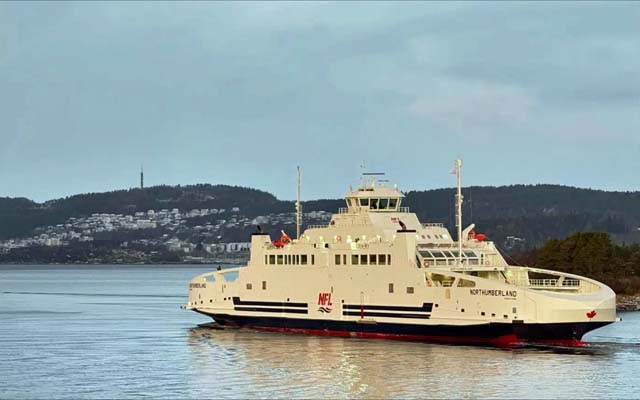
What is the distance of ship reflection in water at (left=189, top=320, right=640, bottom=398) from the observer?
1489 inches

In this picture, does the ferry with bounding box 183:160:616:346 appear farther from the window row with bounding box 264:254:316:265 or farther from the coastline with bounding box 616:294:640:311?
the coastline with bounding box 616:294:640:311

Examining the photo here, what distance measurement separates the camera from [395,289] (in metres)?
50.0

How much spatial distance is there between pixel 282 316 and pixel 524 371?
16.2 m

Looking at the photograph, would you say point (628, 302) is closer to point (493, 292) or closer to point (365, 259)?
point (365, 259)

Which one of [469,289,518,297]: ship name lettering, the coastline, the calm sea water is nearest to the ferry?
[469,289,518,297]: ship name lettering

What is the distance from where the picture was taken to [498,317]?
153 feet

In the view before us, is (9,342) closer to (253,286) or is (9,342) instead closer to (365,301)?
(253,286)

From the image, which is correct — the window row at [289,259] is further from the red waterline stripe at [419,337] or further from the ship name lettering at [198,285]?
the ship name lettering at [198,285]

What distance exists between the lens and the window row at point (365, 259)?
50.6 meters

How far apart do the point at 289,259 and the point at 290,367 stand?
12.0m

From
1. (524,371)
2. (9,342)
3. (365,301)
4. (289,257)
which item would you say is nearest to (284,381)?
(524,371)

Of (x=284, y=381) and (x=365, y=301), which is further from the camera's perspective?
(x=365, y=301)

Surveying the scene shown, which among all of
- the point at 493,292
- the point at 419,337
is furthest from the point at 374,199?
the point at 493,292

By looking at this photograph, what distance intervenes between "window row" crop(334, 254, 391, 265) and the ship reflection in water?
3.41 metres
